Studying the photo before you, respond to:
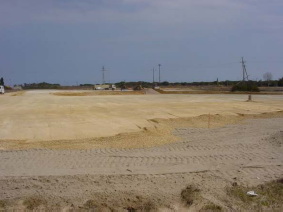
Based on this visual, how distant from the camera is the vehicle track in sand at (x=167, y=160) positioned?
32.8ft

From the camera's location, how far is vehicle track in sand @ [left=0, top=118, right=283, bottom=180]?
32.8 ft

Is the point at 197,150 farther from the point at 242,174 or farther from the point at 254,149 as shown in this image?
the point at 242,174

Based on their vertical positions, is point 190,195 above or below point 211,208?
above

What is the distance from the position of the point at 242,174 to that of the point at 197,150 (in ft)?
9.30

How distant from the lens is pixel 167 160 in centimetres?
1123

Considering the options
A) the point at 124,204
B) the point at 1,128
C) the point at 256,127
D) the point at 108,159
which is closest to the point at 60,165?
the point at 108,159

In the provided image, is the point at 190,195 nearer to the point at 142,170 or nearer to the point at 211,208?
the point at 211,208

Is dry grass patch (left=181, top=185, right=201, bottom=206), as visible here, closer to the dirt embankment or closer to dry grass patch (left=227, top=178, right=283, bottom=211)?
the dirt embankment

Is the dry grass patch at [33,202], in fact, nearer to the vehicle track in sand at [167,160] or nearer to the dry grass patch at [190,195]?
the vehicle track in sand at [167,160]

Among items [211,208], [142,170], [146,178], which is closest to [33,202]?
[146,178]

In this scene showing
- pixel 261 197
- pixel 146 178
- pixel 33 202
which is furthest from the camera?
pixel 146 178

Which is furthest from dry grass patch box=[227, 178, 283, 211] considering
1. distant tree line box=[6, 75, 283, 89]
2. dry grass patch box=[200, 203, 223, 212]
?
distant tree line box=[6, 75, 283, 89]

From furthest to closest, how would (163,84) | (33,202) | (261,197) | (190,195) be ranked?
(163,84), (261,197), (190,195), (33,202)

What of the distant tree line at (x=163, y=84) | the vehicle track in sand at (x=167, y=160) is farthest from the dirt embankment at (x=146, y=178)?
the distant tree line at (x=163, y=84)
